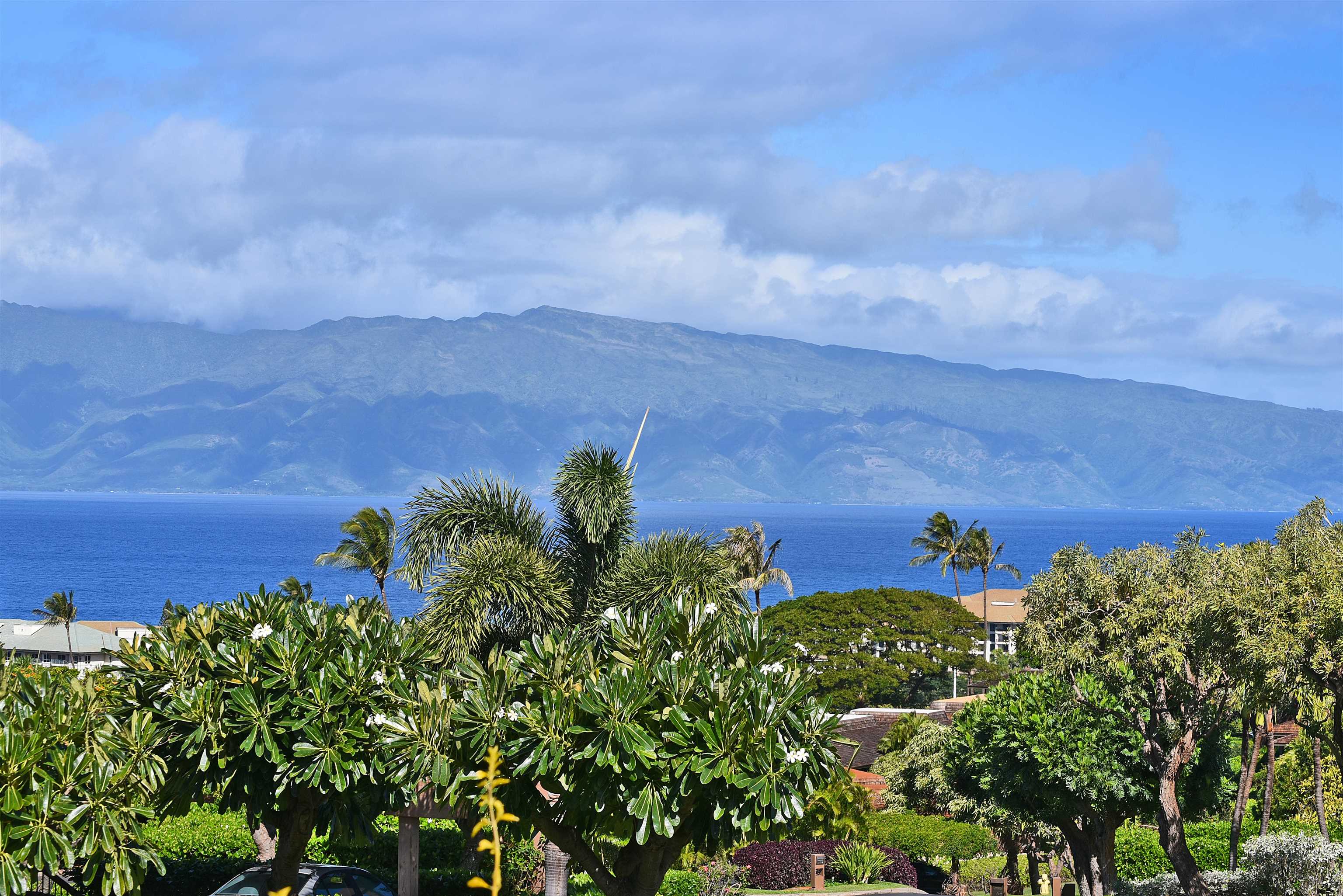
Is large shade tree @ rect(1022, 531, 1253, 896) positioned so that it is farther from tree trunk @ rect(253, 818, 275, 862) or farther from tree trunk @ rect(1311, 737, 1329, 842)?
tree trunk @ rect(253, 818, 275, 862)

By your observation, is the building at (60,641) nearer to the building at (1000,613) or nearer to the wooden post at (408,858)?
the building at (1000,613)

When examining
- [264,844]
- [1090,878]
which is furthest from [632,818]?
[1090,878]

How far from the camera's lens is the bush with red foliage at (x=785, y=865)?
88.2 feet

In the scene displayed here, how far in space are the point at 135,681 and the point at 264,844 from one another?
7682 millimetres

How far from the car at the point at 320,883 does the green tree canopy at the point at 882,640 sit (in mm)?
46784

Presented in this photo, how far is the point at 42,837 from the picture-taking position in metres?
11.8

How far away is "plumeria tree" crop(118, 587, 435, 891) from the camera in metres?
13.5

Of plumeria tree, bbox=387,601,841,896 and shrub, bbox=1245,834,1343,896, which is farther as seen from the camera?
shrub, bbox=1245,834,1343,896

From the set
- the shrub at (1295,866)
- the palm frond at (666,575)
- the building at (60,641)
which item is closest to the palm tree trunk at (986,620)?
the shrub at (1295,866)

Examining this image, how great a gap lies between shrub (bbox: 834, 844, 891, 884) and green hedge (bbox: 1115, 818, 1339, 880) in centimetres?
655

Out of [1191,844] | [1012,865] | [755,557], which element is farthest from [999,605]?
[1012,865]

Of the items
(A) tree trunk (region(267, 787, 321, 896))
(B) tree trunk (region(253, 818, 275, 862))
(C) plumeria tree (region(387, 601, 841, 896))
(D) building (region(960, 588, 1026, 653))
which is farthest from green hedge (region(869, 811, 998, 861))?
(D) building (region(960, 588, 1026, 653))

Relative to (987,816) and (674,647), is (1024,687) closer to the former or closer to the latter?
(987,816)

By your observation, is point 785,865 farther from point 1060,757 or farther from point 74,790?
point 74,790
